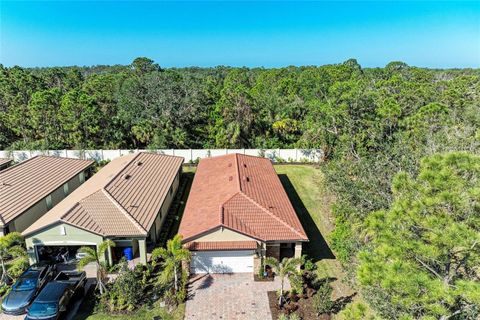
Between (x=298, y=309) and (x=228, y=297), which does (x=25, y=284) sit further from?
(x=298, y=309)

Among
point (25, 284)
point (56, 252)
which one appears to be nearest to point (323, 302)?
point (25, 284)

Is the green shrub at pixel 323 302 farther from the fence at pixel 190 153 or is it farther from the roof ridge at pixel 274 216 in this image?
the fence at pixel 190 153

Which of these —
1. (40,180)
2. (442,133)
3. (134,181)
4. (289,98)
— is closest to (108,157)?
(40,180)

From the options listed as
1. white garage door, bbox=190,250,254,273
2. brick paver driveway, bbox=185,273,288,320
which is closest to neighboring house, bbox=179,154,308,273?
white garage door, bbox=190,250,254,273

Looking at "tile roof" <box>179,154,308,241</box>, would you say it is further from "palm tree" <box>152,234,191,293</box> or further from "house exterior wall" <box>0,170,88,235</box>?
"house exterior wall" <box>0,170,88,235</box>

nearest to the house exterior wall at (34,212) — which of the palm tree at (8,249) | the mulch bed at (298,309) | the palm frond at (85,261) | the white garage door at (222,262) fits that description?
the palm tree at (8,249)
